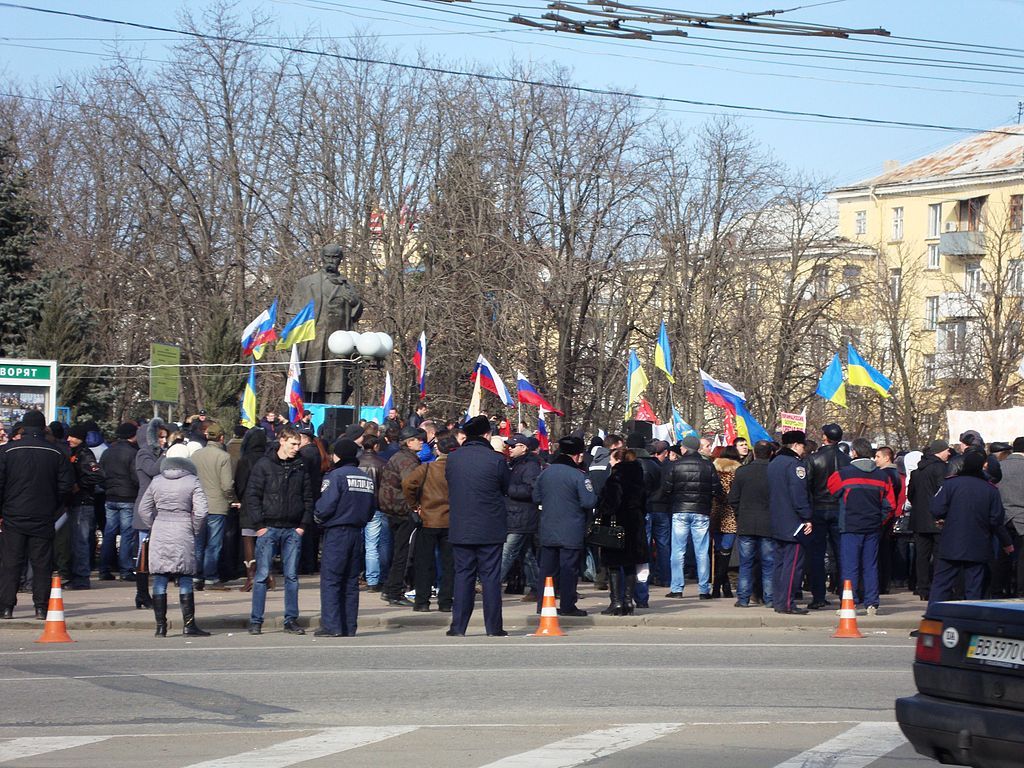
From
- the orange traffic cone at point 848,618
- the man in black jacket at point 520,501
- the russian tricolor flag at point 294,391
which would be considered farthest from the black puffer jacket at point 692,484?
the russian tricolor flag at point 294,391

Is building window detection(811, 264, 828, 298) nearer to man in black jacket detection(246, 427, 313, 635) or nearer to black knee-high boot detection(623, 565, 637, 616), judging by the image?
black knee-high boot detection(623, 565, 637, 616)

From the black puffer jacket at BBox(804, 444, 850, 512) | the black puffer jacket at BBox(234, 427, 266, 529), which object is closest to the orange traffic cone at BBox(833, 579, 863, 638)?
the black puffer jacket at BBox(804, 444, 850, 512)

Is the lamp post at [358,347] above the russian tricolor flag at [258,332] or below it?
below

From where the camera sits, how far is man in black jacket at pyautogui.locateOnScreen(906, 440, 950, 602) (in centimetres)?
1869

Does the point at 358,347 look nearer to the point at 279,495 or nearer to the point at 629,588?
the point at 629,588

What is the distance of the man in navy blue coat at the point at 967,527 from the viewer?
1552 cm

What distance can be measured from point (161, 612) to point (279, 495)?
1628mm

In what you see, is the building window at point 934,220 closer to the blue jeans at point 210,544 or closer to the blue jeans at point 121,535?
the blue jeans at point 121,535

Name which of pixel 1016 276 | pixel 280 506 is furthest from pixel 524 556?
pixel 1016 276

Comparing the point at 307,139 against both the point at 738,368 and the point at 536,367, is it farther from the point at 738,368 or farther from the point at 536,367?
the point at 738,368

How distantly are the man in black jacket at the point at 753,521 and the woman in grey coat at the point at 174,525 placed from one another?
636 centimetres

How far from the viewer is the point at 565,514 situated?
55.4 ft

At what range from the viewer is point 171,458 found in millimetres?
15688

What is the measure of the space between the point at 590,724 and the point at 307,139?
38323 millimetres
